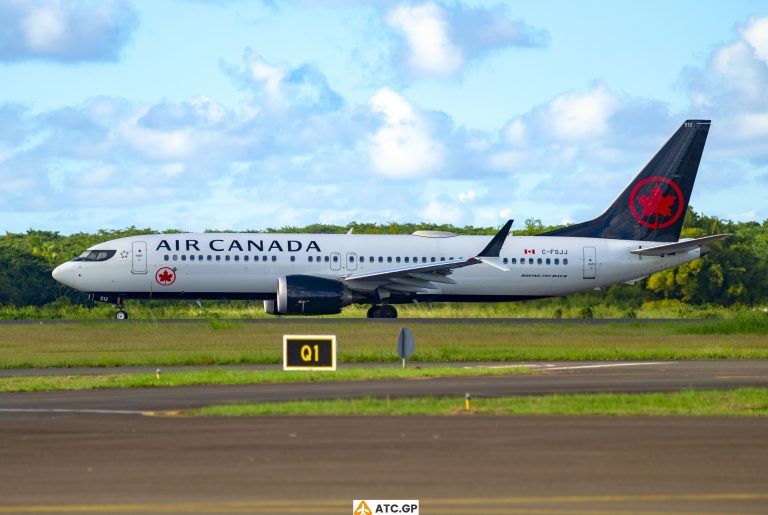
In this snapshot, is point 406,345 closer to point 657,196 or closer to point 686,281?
point 657,196

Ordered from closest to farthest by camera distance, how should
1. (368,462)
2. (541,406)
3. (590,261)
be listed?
(368,462)
(541,406)
(590,261)

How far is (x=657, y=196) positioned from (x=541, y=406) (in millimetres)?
34357

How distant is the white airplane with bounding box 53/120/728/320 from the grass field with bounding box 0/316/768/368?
3001 mm

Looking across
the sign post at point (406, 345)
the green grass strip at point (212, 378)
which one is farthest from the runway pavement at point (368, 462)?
the sign post at point (406, 345)

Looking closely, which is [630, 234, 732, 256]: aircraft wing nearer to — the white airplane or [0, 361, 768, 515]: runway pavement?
the white airplane

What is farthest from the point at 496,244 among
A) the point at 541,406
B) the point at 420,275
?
Answer: the point at 541,406

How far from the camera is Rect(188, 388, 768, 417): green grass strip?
20797 mm

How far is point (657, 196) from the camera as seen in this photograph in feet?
178

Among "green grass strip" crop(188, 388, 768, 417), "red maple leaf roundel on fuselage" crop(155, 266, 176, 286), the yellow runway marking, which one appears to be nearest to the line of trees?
"red maple leaf roundel on fuselage" crop(155, 266, 176, 286)

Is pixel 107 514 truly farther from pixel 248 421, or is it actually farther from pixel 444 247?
pixel 444 247

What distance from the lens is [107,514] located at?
40.2ft

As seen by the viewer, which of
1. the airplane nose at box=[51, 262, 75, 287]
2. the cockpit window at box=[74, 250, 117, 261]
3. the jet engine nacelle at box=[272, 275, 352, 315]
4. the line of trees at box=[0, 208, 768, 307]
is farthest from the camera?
the line of trees at box=[0, 208, 768, 307]

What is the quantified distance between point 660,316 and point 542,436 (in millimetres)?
44044

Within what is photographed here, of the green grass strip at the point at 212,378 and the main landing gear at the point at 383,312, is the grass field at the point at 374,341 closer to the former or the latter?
the main landing gear at the point at 383,312
